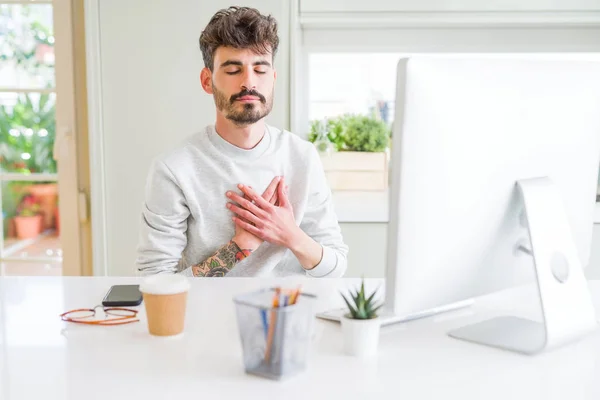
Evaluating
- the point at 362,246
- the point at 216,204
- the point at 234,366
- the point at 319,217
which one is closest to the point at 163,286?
the point at 234,366

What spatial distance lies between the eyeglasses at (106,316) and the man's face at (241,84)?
64cm

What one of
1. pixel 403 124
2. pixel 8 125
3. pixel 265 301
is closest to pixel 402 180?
pixel 403 124

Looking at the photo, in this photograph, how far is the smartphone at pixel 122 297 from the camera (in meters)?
1.30

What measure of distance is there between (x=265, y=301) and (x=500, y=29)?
2330 millimetres

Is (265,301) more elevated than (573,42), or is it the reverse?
(573,42)

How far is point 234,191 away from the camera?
1760 mm

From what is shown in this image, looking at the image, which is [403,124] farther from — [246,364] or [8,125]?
[8,125]

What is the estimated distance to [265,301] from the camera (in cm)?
95

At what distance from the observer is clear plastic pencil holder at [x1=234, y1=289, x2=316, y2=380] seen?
3.04ft

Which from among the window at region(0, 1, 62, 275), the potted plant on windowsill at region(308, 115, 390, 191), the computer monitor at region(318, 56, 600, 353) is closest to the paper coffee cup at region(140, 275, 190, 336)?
the computer monitor at region(318, 56, 600, 353)

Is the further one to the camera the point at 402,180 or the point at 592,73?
the point at 592,73

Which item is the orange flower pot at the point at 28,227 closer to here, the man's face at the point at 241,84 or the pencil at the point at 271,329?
the man's face at the point at 241,84

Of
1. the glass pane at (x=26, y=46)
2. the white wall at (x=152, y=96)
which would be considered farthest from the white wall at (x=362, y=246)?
the glass pane at (x=26, y=46)

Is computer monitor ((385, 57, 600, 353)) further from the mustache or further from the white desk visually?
the mustache
